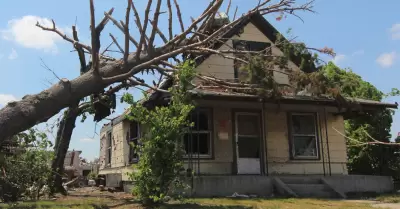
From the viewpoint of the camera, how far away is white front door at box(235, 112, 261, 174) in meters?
13.0

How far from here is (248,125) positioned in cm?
1338

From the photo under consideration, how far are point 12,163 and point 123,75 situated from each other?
3.36 meters

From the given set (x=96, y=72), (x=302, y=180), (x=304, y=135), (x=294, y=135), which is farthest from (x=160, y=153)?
(x=304, y=135)

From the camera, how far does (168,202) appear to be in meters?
8.71

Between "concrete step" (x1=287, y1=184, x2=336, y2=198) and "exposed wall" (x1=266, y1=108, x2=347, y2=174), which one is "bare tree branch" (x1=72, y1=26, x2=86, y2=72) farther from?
"concrete step" (x1=287, y1=184, x2=336, y2=198)

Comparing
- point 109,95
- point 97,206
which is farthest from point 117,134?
point 97,206

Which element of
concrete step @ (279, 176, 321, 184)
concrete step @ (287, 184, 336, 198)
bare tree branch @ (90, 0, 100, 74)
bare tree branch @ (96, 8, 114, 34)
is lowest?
concrete step @ (287, 184, 336, 198)

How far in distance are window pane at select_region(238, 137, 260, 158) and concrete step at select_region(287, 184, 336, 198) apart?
1.88 m

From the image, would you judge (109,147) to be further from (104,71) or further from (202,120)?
(104,71)

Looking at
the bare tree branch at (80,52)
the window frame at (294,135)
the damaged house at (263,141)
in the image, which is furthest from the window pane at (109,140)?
the window frame at (294,135)

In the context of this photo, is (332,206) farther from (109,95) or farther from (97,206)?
(109,95)

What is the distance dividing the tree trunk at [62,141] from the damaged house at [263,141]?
2285 mm

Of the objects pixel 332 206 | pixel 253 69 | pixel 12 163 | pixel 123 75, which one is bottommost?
pixel 332 206

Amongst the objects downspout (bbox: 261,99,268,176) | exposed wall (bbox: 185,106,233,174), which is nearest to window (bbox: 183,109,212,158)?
exposed wall (bbox: 185,106,233,174)
